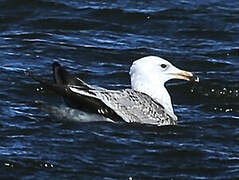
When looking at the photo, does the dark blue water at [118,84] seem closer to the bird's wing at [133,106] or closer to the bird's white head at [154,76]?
the bird's wing at [133,106]

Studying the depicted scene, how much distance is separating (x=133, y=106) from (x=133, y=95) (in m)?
0.20

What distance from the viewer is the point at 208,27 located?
18172 millimetres

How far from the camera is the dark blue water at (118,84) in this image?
39.4ft

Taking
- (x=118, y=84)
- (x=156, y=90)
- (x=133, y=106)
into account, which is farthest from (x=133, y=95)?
(x=118, y=84)

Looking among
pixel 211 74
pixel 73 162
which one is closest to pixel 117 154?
pixel 73 162

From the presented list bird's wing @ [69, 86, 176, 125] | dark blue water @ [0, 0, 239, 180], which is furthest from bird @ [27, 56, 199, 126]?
dark blue water @ [0, 0, 239, 180]

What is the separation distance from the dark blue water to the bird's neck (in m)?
0.24

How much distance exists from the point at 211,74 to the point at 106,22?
2718mm

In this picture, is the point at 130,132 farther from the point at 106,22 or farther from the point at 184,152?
the point at 106,22

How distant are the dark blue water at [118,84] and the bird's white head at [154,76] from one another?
0.35 m

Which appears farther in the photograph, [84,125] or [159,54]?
[159,54]

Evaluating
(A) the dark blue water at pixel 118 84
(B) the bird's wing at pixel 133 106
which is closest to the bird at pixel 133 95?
(B) the bird's wing at pixel 133 106

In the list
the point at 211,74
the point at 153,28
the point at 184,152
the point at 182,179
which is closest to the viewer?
the point at 182,179

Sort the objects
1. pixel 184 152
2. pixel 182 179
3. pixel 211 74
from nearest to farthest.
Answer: pixel 182 179 < pixel 184 152 < pixel 211 74
